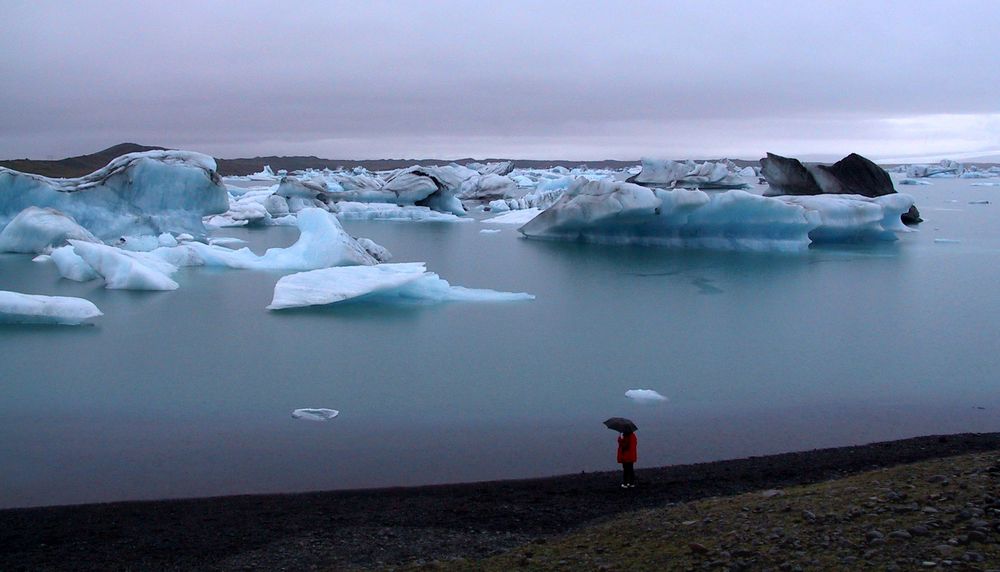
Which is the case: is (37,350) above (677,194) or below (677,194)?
below

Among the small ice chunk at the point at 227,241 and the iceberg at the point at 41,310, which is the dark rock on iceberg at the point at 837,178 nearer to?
the small ice chunk at the point at 227,241

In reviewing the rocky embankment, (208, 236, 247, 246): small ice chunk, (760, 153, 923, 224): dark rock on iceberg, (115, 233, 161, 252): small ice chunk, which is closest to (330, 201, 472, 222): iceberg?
(208, 236, 247, 246): small ice chunk

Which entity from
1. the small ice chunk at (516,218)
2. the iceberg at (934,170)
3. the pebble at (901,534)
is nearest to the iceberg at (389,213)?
the small ice chunk at (516,218)

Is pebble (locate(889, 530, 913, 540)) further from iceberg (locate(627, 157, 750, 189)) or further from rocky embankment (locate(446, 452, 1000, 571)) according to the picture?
iceberg (locate(627, 157, 750, 189))

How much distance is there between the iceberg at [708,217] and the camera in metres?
13.1

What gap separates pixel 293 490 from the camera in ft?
12.2

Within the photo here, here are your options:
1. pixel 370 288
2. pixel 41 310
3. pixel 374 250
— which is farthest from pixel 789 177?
pixel 41 310

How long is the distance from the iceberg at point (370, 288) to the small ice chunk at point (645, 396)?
3.39m

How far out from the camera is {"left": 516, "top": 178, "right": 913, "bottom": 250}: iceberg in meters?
13.1

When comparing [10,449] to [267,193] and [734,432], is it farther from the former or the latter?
[267,193]

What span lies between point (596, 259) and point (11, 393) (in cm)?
→ 846

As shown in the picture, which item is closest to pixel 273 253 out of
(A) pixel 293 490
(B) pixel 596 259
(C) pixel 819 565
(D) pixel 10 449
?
(B) pixel 596 259

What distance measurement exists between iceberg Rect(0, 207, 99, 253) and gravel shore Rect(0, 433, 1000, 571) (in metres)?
9.38

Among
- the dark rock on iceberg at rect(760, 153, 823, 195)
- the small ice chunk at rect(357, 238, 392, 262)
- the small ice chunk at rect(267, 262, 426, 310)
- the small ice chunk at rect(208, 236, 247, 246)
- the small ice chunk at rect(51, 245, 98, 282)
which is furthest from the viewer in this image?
the dark rock on iceberg at rect(760, 153, 823, 195)
